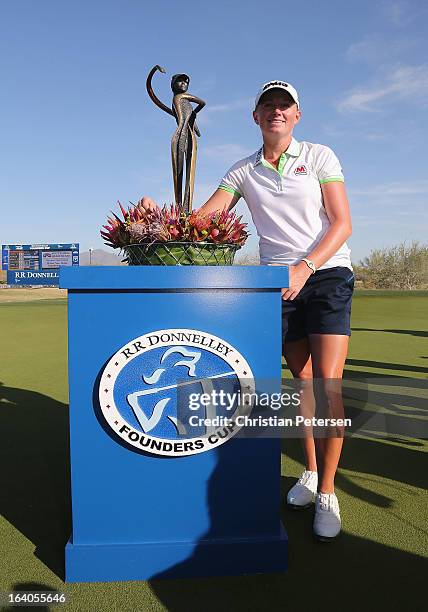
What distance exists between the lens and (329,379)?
7.88 ft

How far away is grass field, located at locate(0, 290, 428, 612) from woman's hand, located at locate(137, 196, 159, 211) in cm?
143

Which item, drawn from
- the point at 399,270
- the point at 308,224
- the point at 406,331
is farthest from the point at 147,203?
the point at 399,270

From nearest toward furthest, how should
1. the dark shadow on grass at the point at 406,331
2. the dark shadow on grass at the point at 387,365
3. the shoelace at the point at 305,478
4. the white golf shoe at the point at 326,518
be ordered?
1. the white golf shoe at the point at 326,518
2. the shoelace at the point at 305,478
3. the dark shadow on grass at the point at 387,365
4. the dark shadow on grass at the point at 406,331

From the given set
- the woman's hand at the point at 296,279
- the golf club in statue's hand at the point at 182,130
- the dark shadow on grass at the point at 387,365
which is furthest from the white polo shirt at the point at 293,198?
the dark shadow on grass at the point at 387,365

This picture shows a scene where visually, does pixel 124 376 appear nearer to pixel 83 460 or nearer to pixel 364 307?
pixel 83 460

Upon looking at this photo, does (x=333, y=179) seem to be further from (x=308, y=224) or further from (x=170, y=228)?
(x=170, y=228)

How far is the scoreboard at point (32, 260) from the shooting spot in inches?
1412

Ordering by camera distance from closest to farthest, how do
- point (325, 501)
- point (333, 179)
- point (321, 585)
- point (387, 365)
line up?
point (321, 585), point (333, 179), point (325, 501), point (387, 365)

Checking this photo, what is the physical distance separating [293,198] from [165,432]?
1120mm

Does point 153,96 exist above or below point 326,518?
above

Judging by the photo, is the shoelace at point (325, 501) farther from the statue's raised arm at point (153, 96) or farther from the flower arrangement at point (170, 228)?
the statue's raised arm at point (153, 96)

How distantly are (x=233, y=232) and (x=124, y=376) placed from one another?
71cm

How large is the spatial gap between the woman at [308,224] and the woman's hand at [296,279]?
0.01 meters

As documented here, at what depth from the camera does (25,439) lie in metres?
3.78
